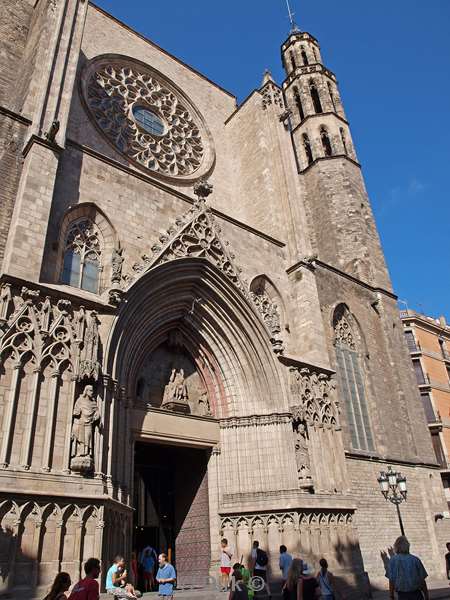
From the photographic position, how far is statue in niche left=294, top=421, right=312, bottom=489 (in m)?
11.0

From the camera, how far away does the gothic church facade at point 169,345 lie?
8.11 metres

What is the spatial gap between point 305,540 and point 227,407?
3296mm

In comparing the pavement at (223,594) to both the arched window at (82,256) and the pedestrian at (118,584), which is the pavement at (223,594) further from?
the arched window at (82,256)

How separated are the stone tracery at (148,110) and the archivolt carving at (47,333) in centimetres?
810

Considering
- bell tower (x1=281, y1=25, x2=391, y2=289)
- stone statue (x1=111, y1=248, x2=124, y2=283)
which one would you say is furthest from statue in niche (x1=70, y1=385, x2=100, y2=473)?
bell tower (x1=281, y1=25, x2=391, y2=289)

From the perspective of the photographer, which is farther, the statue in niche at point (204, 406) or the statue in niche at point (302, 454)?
the statue in niche at point (204, 406)

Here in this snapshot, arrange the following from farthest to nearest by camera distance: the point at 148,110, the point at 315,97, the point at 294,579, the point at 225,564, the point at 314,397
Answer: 1. the point at 315,97
2. the point at 148,110
3. the point at 314,397
4. the point at 225,564
5. the point at 294,579

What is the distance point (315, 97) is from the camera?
26016 millimetres

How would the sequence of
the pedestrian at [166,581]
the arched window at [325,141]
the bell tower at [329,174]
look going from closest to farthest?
the pedestrian at [166,581] → the bell tower at [329,174] → the arched window at [325,141]

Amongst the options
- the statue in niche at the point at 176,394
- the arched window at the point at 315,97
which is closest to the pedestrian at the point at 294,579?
the statue in niche at the point at 176,394

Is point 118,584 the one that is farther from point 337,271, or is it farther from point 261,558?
point 337,271

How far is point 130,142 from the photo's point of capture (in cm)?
1638

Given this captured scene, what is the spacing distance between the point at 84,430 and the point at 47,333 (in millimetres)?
1744

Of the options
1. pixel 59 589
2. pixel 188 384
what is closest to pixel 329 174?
pixel 188 384
